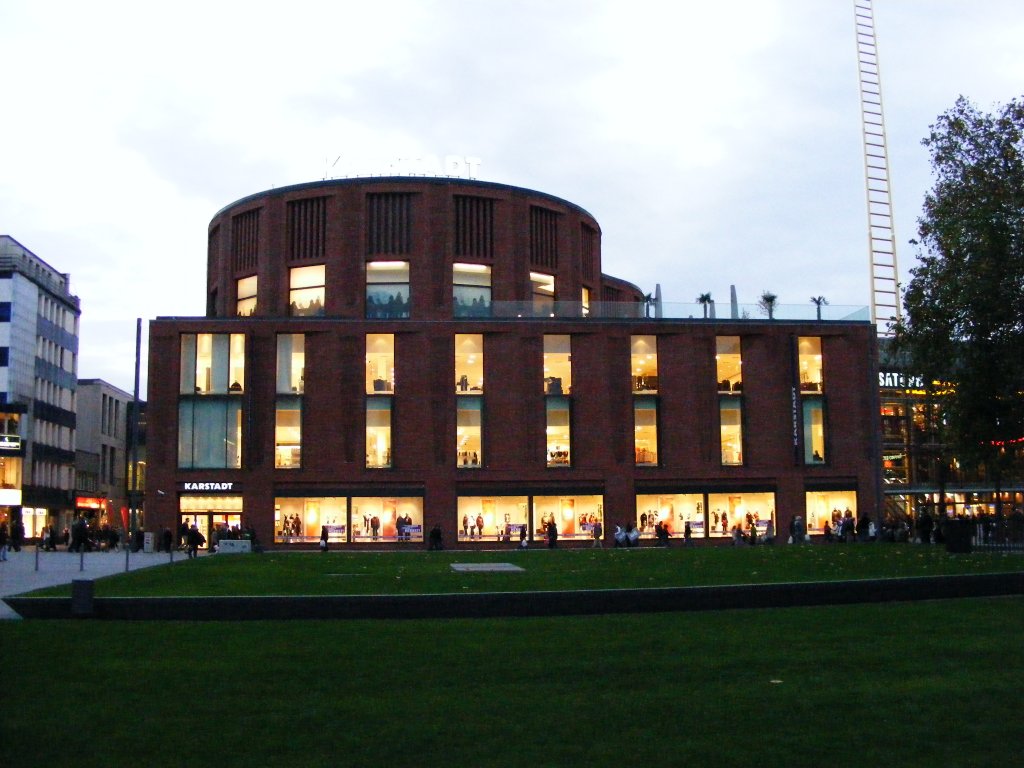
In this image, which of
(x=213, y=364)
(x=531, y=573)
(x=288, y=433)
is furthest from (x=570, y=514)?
(x=531, y=573)

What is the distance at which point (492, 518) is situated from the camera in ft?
205

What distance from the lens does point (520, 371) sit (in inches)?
2490

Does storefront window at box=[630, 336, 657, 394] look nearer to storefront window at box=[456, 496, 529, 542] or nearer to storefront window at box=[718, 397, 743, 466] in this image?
storefront window at box=[718, 397, 743, 466]

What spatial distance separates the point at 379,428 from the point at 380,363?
150 inches

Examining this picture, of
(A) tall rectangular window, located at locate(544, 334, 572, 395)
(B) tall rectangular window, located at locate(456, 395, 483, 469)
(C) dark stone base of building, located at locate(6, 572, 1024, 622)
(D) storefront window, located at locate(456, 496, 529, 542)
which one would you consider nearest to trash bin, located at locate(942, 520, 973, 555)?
(C) dark stone base of building, located at locate(6, 572, 1024, 622)

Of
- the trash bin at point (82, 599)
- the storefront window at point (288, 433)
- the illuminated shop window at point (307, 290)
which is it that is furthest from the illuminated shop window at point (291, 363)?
the trash bin at point (82, 599)

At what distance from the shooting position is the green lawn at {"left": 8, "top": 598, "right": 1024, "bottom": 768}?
9391 mm

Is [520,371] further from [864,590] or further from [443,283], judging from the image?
[864,590]

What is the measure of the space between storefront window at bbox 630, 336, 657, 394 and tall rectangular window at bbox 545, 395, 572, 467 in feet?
14.7

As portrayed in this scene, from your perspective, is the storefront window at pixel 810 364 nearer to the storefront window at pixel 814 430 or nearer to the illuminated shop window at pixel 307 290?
the storefront window at pixel 814 430

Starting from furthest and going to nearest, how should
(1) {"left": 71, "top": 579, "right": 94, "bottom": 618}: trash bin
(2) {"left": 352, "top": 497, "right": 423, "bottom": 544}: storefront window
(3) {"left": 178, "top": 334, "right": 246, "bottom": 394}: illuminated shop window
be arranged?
(3) {"left": 178, "top": 334, "right": 246, "bottom": 394}: illuminated shop window → (2) {"left": 352, "top": 497, "right": 423, "bottom": 544}: storefront window → (1) {"left": 71, "top": 579, "right": 94, "bottom": 618}: trash bin

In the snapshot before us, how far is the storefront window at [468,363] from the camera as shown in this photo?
6309cm

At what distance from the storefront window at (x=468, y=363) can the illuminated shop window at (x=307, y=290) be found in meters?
9.03

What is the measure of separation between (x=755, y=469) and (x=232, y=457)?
99.3 feet
